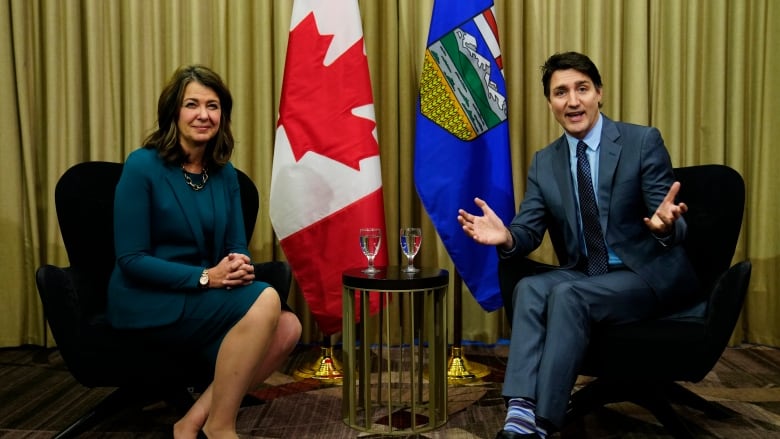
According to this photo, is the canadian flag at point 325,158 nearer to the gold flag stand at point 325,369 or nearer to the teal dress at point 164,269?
the gold flag stand at point 325,369

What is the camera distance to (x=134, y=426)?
2.48 metres

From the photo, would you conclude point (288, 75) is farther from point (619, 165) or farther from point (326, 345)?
point (619, 165)

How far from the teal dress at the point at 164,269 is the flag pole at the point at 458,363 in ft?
3.93

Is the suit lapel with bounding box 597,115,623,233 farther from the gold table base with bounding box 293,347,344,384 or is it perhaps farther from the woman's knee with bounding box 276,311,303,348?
the gold table base with bounding box 293,347,344,384

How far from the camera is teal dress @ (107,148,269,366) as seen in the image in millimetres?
2131

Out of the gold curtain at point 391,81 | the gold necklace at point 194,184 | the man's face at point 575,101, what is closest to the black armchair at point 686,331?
the man's face at point 575,101

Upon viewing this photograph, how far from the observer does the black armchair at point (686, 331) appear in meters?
2.03

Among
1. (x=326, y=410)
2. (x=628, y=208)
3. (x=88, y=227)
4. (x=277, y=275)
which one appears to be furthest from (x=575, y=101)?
(x=88, y=227)

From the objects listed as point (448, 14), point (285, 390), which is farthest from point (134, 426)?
point (448, 14)

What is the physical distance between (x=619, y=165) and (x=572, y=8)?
4.88ft

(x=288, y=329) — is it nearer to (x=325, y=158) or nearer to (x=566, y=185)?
(x=325, y=158)

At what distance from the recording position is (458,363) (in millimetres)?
3156

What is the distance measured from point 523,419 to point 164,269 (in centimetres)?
114

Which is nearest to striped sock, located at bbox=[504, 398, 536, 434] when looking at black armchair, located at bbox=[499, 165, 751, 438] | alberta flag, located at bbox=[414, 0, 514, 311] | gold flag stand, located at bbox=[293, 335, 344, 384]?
black armchair, located at bbox=[499, 165, 751, 438]
